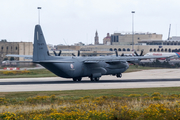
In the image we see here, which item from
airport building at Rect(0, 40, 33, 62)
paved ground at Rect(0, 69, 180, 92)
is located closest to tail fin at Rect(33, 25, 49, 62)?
paved ground at Rect(0, 69, 180, 92)

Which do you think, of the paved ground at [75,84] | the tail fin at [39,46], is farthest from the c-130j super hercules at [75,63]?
the paved ground at [75,84]

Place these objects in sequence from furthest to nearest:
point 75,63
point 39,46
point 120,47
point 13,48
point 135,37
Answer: point 135,37, point 120,47, point 13,48, point 75,63, point 39,46

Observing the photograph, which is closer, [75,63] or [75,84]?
[75,84]

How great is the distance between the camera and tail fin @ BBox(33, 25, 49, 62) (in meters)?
43.2

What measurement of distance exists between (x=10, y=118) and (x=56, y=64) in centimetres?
2583

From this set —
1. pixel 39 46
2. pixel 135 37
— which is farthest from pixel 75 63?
pixel 135 37

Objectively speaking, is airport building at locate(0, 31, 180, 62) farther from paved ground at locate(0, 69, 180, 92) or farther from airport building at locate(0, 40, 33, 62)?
paved ground at locate(0, 69, 180, 92)

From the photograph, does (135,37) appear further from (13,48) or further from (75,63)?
(75,63)

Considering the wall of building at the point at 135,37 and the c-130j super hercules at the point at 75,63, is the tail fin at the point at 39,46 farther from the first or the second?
the wall of building at the point at 135,37

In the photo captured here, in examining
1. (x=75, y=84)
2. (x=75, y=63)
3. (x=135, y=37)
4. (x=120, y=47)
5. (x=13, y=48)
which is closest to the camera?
(x=75, y=84)

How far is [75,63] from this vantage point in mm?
47281

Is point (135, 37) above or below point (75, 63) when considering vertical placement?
above

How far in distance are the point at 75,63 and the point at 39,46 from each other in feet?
21.7

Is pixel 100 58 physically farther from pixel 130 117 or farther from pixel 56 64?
pixel 130 117
